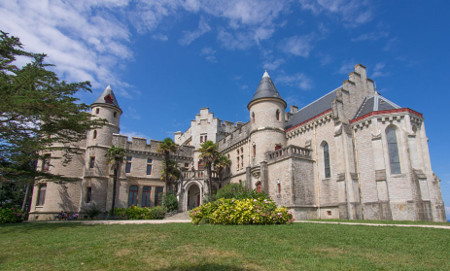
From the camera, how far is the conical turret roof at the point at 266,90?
2616 cm

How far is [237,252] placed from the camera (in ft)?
21.5

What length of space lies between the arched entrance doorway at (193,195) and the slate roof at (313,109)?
11.9m

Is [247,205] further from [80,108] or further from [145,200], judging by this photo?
[145,200]

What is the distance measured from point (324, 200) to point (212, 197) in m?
10.2

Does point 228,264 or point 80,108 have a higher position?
point 80,108

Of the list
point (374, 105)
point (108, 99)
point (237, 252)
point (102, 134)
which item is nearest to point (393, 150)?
point (374, 105)

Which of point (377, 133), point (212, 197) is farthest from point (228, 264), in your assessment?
point (212, 197)

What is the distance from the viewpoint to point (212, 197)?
26.8 m

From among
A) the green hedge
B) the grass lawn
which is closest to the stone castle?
the green hedge

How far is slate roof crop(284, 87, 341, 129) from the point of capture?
24736 millimetres

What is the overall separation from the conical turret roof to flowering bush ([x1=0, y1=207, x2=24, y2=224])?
19796 mm

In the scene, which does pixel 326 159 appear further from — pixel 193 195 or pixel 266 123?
pixel 193 195

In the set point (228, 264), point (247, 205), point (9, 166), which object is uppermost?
point (9, 166)

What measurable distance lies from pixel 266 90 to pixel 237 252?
21.5 metres
